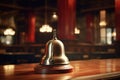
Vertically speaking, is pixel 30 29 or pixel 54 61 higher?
pixel 30 29

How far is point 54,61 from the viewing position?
142 cm

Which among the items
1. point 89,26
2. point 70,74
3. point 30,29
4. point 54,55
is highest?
point 89,26

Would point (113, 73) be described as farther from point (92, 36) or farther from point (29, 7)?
point (92, 36)

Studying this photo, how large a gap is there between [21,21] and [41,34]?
1944mm

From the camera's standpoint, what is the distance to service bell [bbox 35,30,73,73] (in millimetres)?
1383

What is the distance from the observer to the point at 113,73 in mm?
1296

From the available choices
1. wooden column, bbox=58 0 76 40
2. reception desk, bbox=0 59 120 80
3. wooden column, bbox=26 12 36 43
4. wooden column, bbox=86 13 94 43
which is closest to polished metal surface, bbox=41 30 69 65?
reception desk, bbox=0 59 120 80

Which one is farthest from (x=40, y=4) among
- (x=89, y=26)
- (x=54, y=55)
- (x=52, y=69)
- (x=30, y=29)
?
(x=52, y=69)

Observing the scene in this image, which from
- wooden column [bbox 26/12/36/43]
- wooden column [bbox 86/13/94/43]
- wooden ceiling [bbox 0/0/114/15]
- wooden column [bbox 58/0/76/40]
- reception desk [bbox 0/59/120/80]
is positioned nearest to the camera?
reception desk [bbox 0/59/120/80]

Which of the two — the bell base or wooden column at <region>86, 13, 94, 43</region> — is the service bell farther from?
wooden column at <region>86, 13, 94, 43</region>

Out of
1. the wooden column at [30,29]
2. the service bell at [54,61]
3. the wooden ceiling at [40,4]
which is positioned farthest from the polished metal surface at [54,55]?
the wooden column at [30,29]

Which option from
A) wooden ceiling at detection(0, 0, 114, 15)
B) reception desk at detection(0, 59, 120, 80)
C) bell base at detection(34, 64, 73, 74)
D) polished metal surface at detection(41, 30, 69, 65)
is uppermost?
wooden ceiling at detection(0, 0, 114, 15)

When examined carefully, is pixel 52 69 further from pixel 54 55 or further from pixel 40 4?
pixel 40 4

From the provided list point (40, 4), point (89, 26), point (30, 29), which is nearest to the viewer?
point (40, 4)
